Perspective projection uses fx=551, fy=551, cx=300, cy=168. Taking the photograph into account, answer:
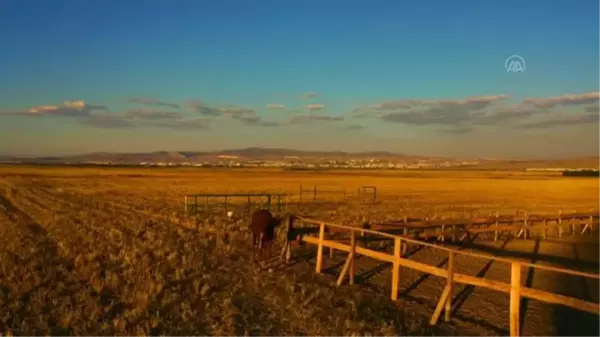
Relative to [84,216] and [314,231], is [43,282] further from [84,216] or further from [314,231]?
[84,216]

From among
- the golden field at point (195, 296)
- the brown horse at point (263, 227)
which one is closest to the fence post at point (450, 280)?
the golden field at point (195, 296)

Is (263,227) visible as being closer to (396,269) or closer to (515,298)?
(396,269)

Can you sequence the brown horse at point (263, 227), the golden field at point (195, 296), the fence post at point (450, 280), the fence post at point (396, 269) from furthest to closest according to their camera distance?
the brown horse at point (263, 227)
the fence post at point (396, 269)
the fence post at point (450, 280)
the golden field at point (195, 296)

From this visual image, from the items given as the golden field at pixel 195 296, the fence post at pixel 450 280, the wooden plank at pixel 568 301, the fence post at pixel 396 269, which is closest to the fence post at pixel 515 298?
the wooden plank at pixel 568 301

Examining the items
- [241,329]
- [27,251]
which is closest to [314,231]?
[241,329]

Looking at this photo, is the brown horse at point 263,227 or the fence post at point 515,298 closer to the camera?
the fence post at point 515,298

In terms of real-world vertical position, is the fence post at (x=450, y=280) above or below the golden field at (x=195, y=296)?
above

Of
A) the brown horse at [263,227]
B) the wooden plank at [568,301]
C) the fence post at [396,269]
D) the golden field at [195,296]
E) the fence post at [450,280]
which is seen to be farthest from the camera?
the brown horse at [263,227]

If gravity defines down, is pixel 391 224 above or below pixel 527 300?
above

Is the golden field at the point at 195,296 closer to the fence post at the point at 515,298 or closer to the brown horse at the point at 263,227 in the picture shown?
the brown horse at the point at 263,227

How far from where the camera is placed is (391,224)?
55.6 feet

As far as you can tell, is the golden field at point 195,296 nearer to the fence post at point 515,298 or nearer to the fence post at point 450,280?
the fence post at point 450,280

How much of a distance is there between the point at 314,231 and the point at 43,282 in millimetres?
7108

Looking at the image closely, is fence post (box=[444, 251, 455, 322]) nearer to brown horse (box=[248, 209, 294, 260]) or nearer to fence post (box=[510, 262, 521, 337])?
fence post (box=[510, 262, 521, 337])
